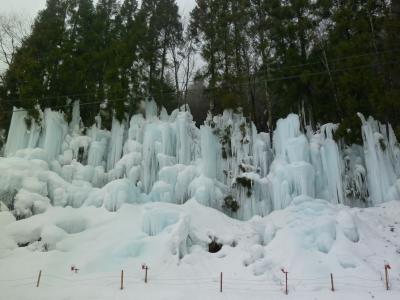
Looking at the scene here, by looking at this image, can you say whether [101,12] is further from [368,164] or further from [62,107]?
[368,164]

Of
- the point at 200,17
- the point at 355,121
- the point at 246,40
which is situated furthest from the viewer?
the point at 200,17

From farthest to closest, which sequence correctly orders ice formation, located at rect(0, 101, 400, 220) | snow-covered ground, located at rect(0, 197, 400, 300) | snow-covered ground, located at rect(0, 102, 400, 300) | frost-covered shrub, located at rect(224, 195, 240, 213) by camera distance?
frost-covered shrub, located at rect(224, 195, 240, 213)
ice formation, located at rect(0, 101, 400, 220)
snow-covered ground, located at rect(0, 102, 400, 300)
snow-covered ground, located at rect(0, 197, 400, 300)

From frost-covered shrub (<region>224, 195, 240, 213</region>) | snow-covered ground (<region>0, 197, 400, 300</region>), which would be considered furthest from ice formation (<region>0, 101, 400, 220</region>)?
snow-covered ground (<region>0, 197, 400, 300</region>)

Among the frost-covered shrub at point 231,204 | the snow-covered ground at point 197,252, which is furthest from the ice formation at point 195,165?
the snow-covered ground at point 197,252

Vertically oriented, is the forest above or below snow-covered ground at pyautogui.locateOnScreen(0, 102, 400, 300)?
above

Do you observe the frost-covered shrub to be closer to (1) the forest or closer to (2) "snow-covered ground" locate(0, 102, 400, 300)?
(2) "snow-covered ground" locate(0, 102, 400, 300)

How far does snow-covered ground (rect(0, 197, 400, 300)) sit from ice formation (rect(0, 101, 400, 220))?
852mm

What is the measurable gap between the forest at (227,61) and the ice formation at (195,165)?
865 millimetres

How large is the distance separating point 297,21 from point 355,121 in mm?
5962

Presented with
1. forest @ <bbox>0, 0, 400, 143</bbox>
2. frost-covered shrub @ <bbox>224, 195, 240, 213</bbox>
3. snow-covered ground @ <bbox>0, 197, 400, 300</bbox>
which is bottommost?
snow-covered ground @ <bbox>0, 197, 400, 300</bbox>

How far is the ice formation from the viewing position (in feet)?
51.1

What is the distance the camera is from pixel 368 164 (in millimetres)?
15797

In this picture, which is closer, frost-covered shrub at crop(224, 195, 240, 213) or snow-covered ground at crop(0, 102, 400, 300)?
snow-covered ground at crop(0, 102, 400, 300)

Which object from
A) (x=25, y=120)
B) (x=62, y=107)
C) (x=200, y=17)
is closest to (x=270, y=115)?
(x=200, y=17)
